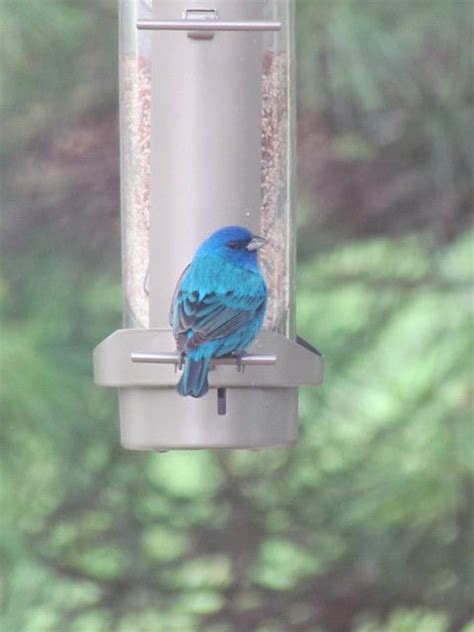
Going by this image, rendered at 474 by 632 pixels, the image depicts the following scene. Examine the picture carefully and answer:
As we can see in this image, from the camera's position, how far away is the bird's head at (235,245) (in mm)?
3209

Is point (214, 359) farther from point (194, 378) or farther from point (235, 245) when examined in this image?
point (235, 245)

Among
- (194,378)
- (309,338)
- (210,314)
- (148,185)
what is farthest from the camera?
(309,338)

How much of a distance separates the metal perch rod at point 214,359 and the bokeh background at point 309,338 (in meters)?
1.35

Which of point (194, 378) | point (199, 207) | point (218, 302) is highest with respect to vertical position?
point (199, 207)

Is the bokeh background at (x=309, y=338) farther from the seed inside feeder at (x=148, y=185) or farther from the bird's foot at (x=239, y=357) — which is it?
the bird's foot at (x=239, y=357)

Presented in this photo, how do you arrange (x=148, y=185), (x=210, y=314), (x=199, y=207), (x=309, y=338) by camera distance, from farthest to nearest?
(x=309, y=338), (x=148, y=185), (x=199, y=207), (x=210, y=314)

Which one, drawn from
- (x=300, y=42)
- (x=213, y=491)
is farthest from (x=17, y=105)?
(x=213, y=491)

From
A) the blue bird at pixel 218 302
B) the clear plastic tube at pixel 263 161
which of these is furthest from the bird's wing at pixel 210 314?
the clear plastic tube at pixel 263 161

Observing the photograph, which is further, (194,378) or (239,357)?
(239,357)

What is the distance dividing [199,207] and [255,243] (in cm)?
12

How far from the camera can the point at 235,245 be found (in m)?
3.24

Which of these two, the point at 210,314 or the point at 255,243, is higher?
the point at 255,243

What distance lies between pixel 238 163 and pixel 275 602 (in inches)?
72.4

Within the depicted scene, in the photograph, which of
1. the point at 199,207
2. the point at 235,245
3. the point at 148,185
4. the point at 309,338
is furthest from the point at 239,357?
the point at 309,338
